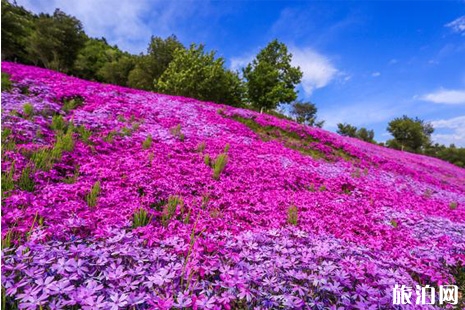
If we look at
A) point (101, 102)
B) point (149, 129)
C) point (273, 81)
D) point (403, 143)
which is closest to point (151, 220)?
point (149, 129)

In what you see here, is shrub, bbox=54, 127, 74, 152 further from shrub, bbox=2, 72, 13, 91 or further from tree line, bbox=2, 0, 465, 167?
tree line, bbox=2, 0, 465, 167

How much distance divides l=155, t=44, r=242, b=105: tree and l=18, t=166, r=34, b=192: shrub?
3356 centimetres

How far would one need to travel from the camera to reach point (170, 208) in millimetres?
5031

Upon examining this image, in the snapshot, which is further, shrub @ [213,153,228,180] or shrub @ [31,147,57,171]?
shrub @ [213,153,228,180]

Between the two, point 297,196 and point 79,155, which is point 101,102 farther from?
point 297,196

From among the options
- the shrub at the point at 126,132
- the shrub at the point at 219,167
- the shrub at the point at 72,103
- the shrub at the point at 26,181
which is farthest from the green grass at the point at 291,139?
the shrub at the point at 26,181

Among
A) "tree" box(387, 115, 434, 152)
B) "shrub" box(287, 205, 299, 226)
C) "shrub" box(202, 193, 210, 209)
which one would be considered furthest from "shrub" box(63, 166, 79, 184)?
"tree" box(387, 115, 434, 152)

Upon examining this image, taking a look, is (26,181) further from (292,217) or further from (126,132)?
(292,217)

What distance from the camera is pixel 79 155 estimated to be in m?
6.99

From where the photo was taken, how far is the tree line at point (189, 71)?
36.3 meters

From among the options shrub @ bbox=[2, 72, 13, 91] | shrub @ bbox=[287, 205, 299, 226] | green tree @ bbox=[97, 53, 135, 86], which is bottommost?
shrub @ bbox=[287, 205, 299, 226]

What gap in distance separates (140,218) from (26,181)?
2454mm

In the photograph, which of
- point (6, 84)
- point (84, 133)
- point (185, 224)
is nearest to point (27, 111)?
point (84, 133)

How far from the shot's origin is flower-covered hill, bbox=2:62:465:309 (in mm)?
2760
